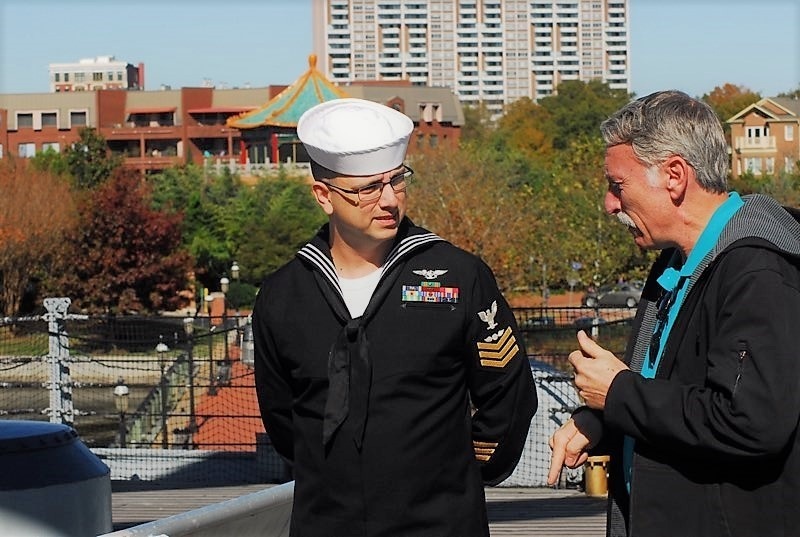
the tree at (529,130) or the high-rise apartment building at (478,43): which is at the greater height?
the high-rise apartment building at (478,43)

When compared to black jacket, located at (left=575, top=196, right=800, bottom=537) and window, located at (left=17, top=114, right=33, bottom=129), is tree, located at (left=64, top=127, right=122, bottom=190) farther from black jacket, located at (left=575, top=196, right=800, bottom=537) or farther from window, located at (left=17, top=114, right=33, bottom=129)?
black jacket, located at (left=575, top=196, right=800, bottom=537)

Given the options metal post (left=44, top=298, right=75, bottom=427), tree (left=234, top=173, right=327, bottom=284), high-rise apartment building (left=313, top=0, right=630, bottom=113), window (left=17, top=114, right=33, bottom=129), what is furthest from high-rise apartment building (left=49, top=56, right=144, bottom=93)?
metal post (left=44, top=298, right=75, bottom=427)

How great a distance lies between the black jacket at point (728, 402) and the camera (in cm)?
245

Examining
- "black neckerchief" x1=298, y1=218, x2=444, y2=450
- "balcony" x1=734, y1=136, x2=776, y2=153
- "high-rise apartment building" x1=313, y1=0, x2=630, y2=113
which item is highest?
"high-rise apartment building" x1=313, y1=0, x2=630, y2=113

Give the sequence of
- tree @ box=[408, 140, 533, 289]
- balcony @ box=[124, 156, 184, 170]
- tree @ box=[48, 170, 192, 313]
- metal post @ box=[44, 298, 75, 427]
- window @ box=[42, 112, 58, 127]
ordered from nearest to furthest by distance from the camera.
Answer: metal post @ box=[44, 298, 75, 427] < tree @ box=[408, 140, 533, 289] < tree @ box=[48, 170, 192, 313] < balcony @ box=[124, 156, 184, 170] < window @ box=[42, 112, 58, 127]

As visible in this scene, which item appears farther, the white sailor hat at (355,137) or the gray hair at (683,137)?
the white sailor hat at (355,137)

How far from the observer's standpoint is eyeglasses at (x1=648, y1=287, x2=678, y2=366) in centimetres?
277

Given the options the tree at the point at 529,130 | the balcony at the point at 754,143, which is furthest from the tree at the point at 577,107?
the balcony at the point at 754,143

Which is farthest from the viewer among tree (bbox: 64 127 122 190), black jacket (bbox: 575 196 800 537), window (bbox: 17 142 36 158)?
window (bbox: 17 142 36 158)

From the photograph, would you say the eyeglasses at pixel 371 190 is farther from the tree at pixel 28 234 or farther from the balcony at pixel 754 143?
the balcony at pixel 754 143

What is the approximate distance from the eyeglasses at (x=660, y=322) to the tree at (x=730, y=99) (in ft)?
256

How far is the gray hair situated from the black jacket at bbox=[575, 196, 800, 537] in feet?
0.31

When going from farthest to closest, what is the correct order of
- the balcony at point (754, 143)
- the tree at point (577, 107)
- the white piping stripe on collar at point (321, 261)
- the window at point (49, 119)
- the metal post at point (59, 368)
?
the tree at point (577, 107)
the window at point (49, 119)
the balcony at point (754, 143)
the metal post at point (59, 368)
the white piping stripe on collar at point (321, 261)

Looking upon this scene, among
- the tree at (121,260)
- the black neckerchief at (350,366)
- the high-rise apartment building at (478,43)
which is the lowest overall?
the tree at (121,260)
